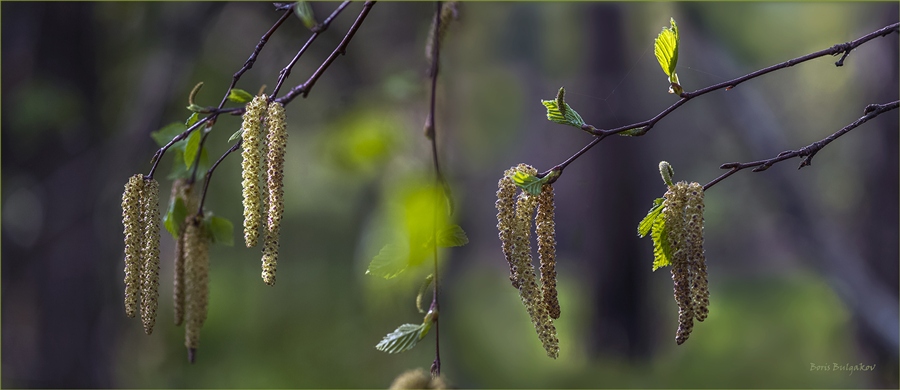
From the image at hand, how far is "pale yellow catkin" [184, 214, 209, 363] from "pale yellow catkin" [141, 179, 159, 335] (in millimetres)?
63

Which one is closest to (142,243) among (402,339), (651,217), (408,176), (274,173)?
(274,173)

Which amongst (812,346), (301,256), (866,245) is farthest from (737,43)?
(301,256)

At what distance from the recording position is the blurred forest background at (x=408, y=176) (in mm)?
2605

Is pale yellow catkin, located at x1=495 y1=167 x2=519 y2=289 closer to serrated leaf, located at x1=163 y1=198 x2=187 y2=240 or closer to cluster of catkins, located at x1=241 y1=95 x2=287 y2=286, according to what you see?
cluster of catkins, located at x1=241 y1=95 x2=287 y2=286

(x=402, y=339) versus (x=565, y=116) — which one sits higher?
(x=565, y=116)

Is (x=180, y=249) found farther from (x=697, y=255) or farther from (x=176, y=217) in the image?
(x=697, y=255)

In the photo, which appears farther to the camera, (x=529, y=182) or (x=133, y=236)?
(x=133, y=236)

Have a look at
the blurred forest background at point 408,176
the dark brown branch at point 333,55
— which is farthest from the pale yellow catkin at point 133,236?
the blurred forest background at point 408,176

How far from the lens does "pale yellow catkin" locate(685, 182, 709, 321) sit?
0.66 meters

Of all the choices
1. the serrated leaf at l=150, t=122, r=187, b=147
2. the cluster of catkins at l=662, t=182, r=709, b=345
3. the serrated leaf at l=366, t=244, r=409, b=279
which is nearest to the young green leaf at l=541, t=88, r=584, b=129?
the cluster of catkins at l=662, t=182, r=709, b=345

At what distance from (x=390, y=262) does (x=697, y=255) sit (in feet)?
1.07

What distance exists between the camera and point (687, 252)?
2.20 feet

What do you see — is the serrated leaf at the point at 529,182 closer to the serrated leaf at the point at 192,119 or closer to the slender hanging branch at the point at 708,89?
the slender hanging branch at the point at 708,89

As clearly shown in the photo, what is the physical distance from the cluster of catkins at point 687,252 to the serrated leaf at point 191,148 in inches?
20.0
